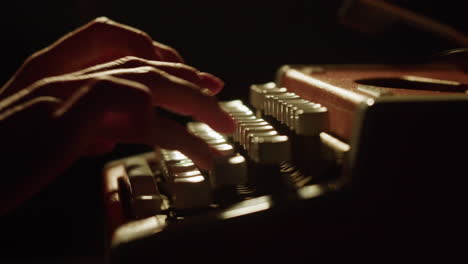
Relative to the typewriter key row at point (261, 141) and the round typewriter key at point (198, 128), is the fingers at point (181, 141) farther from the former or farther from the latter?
the round typewriter key at point (198, 128)

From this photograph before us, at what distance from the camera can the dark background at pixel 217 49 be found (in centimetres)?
148

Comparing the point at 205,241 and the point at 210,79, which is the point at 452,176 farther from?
the point at 210,79

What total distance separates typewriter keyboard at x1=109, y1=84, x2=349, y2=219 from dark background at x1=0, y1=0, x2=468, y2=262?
0.67 m

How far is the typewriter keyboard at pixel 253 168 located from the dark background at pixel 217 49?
2.21 feet

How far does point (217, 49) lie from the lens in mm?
1518

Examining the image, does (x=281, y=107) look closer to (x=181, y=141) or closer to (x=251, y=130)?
(x=251, y=130)

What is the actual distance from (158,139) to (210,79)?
0.28 meters

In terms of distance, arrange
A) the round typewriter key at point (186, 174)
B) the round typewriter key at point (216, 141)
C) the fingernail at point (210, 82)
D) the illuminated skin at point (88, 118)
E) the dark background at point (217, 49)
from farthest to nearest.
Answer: the dark background at point (217, 49)
the fingernail at point (210, 82)
the round typewriter key at point (216, 141)
the round typewriter key at point (186, 174)
the illuminated skin at point (88, 118)

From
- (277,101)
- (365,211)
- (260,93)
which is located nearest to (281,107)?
(277,101)

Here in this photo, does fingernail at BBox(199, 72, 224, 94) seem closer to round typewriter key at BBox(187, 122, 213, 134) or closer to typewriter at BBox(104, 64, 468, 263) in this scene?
round typewriter key at BBox(187, 122, 213, 134)

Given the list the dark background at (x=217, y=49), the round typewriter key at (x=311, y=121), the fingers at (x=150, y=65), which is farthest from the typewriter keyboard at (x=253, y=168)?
the dark background at (x=217, y=49)

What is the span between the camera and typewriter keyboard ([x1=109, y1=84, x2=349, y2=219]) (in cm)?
63

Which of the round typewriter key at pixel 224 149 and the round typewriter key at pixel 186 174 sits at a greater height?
the round typewriter key at pixel 224 149

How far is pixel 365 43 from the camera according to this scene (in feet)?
5.10
